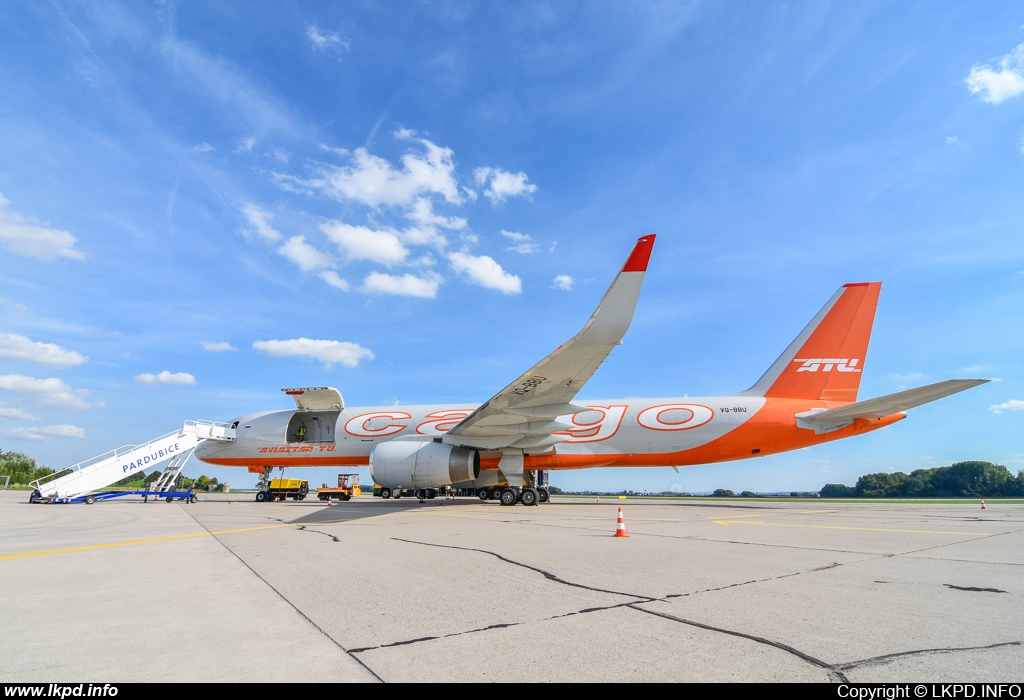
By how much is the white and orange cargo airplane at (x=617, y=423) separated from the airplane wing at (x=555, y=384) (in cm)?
6

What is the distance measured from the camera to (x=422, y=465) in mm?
17875

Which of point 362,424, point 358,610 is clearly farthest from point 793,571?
point 362,424

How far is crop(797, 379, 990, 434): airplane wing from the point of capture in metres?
15.6

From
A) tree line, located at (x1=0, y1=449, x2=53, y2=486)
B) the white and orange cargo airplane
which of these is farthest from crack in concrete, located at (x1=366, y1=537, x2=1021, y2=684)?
tree line, located at (x1=0, y1=449, x2=53, y2=486)

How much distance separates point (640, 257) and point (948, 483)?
172ft

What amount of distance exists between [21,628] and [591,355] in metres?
11.7

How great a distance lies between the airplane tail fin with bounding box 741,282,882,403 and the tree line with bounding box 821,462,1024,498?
33334 millimetres

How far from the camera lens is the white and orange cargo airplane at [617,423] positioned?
17672 millimetres

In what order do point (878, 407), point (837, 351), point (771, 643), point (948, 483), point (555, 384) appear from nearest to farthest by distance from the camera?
point (771, 643) → point (555, 384) → point (878, 407) → point (837, 351) → point (948, 483)

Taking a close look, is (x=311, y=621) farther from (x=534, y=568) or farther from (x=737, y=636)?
(x=737, y=636)

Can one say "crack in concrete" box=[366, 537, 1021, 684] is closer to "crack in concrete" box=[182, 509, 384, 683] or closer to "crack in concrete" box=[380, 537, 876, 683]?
"crack in concrete" box=[380, 537, 876, 683]

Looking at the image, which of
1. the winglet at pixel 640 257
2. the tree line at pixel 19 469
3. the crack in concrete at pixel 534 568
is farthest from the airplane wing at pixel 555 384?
the tree line at pixel 19 469

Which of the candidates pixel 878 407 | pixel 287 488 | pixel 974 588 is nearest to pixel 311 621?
pixel 974 588

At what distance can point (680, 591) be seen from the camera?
4.62 metres
